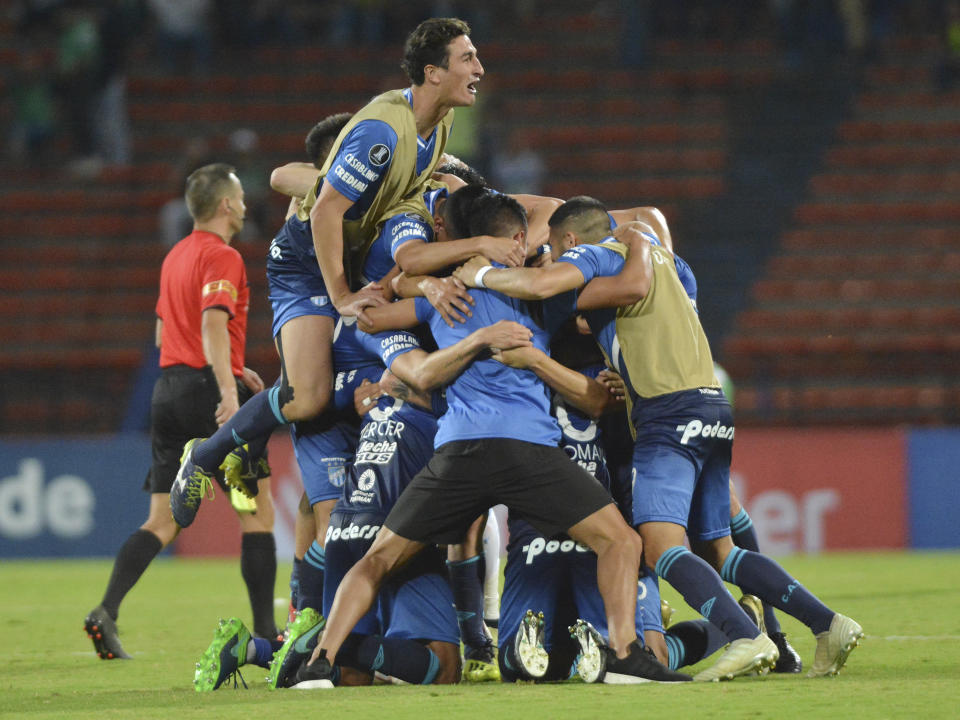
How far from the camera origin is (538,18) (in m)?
19.5

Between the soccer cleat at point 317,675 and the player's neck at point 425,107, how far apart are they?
233cm

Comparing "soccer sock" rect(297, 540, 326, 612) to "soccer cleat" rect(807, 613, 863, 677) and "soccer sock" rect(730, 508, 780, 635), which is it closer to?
"soccer sock" rect(730, 508, 780, 635)

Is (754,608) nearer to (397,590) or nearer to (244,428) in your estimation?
(397,590)

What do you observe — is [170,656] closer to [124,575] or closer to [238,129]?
[124,575]

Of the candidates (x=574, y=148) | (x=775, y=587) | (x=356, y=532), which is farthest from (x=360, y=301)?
(x=574, y=148)

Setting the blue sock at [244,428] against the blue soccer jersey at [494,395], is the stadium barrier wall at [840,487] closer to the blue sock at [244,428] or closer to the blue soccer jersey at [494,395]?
the blue sock at [244,428]

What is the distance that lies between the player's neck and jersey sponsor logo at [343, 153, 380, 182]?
1.38ft

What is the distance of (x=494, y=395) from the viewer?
5.70m

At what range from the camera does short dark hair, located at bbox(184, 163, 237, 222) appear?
798 centimetres

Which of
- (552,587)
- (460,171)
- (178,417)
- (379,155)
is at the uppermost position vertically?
(460,171)

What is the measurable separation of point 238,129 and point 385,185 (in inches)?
493

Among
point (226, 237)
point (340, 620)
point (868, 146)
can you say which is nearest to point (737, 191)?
point (868, 146)

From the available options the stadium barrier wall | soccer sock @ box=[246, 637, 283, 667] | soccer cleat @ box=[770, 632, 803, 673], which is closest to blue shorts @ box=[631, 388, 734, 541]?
soccer cleat @ box=[770, 632, 803, 673]

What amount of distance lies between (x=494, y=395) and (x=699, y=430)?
841 millimetres
